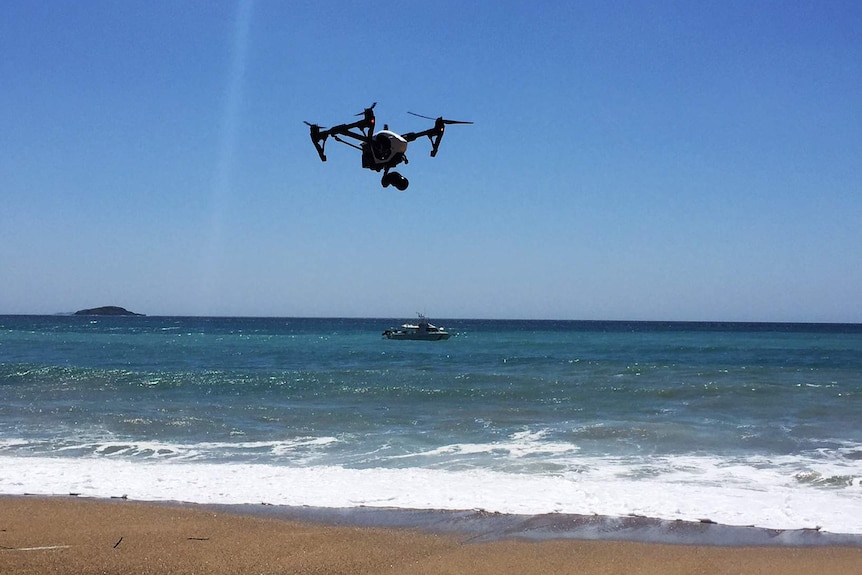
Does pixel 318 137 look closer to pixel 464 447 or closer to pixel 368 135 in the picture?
pixel 368 135

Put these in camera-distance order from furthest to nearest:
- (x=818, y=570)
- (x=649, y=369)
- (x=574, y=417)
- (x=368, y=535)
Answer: (x=649, y=369), (x=574, y=417), (x=368, y=535), (x=818, y=570)

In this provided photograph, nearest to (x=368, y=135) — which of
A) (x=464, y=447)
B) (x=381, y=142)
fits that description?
(x=381, y=142)

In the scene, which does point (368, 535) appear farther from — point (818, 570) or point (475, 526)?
point (818, 570)

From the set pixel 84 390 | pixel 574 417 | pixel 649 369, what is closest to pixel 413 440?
pixel 574 417

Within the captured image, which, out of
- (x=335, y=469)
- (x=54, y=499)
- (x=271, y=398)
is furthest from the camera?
(x=271, y=398)

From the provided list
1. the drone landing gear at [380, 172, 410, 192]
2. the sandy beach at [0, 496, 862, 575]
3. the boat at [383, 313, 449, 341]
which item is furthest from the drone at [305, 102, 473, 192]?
the boat at [383, 313, 449, 341]

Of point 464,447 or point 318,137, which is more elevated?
point 318,137
